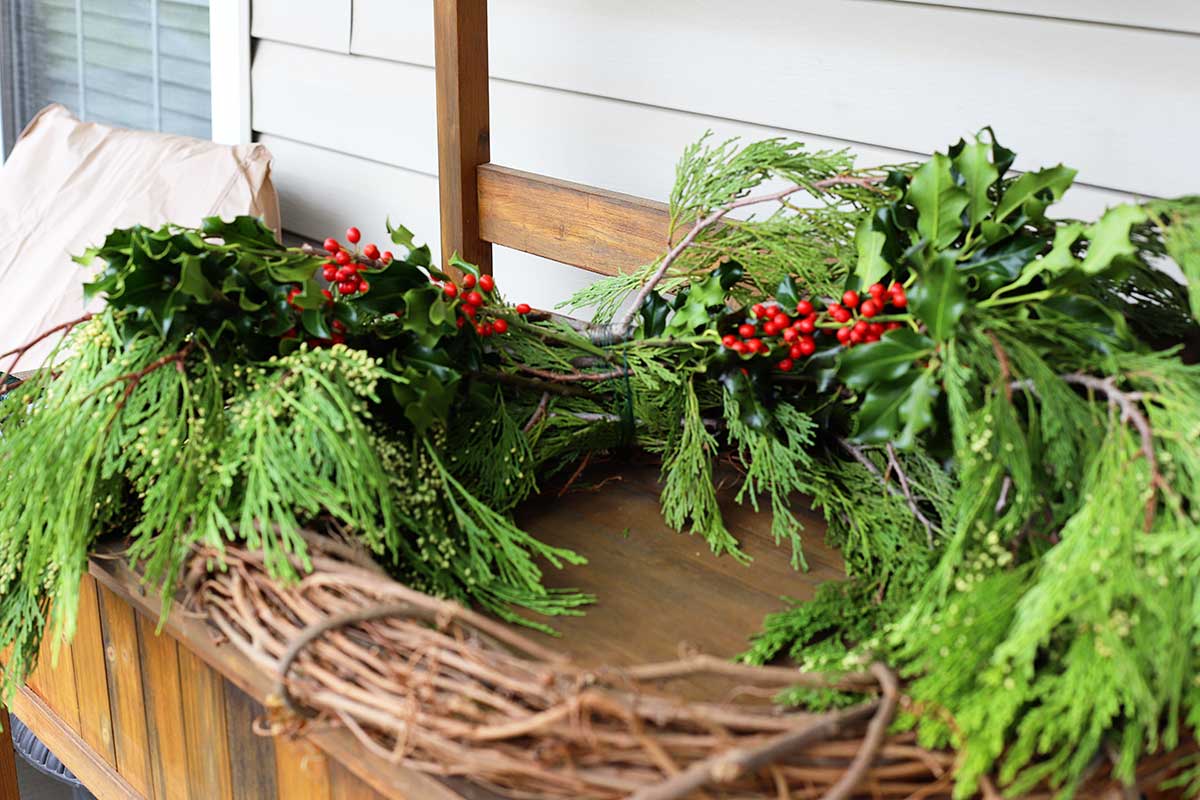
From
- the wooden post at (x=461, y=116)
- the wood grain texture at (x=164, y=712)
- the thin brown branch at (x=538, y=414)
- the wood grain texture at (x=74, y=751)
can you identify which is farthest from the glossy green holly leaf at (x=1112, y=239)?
the wooden post at (x=461, y=116)

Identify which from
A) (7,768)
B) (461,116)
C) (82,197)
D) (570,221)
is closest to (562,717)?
(7,768)

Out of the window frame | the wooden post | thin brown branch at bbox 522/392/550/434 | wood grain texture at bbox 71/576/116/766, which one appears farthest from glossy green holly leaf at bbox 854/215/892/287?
the window frame

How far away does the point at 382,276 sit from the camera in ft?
2.62

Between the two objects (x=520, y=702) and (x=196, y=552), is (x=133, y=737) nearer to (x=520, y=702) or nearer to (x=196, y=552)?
(x=196, y=552)

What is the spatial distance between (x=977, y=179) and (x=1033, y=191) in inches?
1.4

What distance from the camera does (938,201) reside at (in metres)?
0.75

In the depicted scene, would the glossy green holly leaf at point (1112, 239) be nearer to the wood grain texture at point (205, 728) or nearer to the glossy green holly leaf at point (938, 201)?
the glossy green holly leaf at point (938, 201)

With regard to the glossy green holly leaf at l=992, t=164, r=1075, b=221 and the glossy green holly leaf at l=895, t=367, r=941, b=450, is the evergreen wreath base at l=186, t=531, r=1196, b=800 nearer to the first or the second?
the glossy green holly leaf at l=895, t=367, r=941, b=450

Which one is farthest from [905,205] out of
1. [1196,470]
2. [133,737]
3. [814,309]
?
[133,737]

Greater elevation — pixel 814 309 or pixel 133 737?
pixel 814 309

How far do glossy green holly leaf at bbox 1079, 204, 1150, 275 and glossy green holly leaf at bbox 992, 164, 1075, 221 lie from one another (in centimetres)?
8

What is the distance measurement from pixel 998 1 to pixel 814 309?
575 mm

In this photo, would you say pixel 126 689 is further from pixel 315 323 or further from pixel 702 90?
pixel 702 90

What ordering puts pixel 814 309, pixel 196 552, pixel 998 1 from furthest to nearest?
pixel 998 1
pixel 814 309
pixel 196 552
